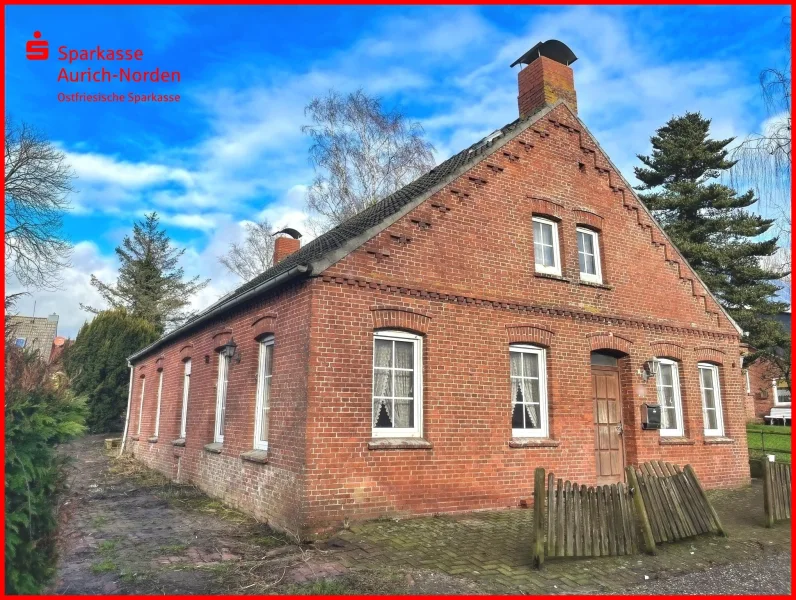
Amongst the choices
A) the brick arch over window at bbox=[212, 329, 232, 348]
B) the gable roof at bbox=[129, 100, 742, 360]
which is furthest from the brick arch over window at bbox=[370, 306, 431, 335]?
the brick arch over window at bbox=[212, 329, 232, 348]

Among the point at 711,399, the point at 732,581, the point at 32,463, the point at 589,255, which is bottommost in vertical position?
the point at 732,581

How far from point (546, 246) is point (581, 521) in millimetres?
6270

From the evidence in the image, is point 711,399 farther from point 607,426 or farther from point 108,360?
point 108,360

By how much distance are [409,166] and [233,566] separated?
1977cm

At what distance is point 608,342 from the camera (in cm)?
1146

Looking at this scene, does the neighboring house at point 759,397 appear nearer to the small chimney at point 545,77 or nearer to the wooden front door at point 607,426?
the wooden front door at point 607,426

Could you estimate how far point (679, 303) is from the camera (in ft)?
43.1

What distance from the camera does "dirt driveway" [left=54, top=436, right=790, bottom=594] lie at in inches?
218

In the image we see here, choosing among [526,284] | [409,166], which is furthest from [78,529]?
[409,166]

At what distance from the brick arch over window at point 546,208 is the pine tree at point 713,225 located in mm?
13941

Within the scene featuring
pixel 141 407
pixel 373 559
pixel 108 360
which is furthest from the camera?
pixel 108 360

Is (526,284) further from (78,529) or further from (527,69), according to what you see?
(78,529)

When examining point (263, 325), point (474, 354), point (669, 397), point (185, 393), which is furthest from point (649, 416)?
point (185, 393)

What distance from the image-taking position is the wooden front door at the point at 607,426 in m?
11.3
